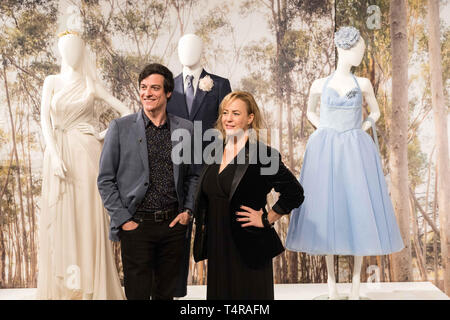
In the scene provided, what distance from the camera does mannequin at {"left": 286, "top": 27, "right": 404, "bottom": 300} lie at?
3.07 metres

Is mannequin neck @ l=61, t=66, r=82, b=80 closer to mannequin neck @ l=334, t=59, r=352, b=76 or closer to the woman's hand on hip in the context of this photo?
the woman's hand on hip

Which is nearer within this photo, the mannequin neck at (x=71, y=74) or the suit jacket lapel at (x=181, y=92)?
the suit jacket lapel at (x=181, y=92)

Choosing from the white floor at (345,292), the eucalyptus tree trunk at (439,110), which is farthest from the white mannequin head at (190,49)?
the eucalyptus tree trunk at (439,110)

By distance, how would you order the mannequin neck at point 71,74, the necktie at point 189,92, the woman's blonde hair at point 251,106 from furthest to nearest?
the mannequin neck at point 71,74 < the necktie at point 189,92 < the woman's blonde hair at point 251,106

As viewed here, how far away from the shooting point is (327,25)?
4023 millimetres

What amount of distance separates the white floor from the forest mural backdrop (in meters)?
0.19

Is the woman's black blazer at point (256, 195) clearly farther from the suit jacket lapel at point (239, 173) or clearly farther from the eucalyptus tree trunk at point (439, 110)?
the eucalyptus tree trunk at point (439, 110)

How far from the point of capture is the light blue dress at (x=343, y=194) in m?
3.06

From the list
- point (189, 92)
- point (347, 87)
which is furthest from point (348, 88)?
point (189, 92)

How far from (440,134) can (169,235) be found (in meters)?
2.65

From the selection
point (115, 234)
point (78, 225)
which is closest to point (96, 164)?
point (78, 225)
